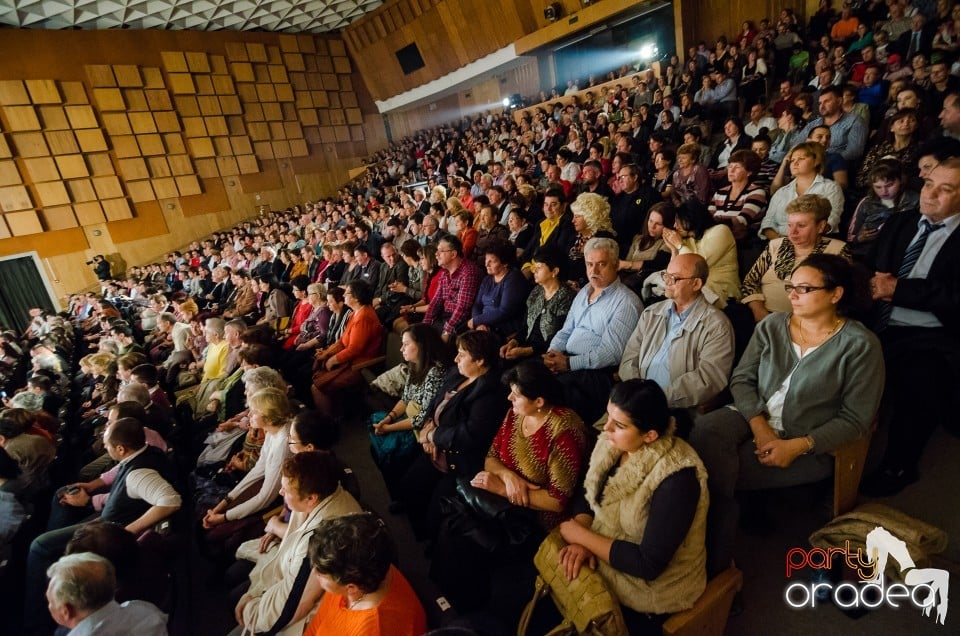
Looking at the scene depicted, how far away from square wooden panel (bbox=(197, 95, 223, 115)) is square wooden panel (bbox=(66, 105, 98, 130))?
243cm

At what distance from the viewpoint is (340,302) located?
3.63 metres

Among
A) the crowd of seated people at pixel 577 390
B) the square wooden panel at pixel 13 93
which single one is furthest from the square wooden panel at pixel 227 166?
the crowd of seated people at pixel 577 390

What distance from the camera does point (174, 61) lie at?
40.4 ft

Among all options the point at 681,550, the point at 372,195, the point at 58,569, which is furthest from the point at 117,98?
the point at 681,550

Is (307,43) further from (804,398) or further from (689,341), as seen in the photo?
(804,398)

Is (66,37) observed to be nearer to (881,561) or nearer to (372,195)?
(372,195)

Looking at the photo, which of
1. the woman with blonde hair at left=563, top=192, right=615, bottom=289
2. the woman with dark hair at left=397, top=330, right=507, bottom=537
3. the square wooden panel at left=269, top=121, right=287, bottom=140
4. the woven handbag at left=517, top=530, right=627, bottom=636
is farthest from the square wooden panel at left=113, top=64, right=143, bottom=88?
the woven handbag at left=517, top=530, right=627, bottom=636

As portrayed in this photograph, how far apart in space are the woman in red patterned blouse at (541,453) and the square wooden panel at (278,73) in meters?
15.7

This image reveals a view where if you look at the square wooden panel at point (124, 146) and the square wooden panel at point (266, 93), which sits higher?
the square wooden panel at point (266, 93)

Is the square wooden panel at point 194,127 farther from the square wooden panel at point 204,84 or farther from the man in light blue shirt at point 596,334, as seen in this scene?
the man in light blue shirt at point 596,334

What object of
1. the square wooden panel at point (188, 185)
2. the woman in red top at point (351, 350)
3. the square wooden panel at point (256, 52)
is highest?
the square wooden panel at point (256, 52)

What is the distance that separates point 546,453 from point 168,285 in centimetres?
1044

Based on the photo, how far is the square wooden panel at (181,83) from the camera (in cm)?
1234

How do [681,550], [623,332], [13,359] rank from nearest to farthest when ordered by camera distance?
[681,550] < [623,332] < [13,359]
